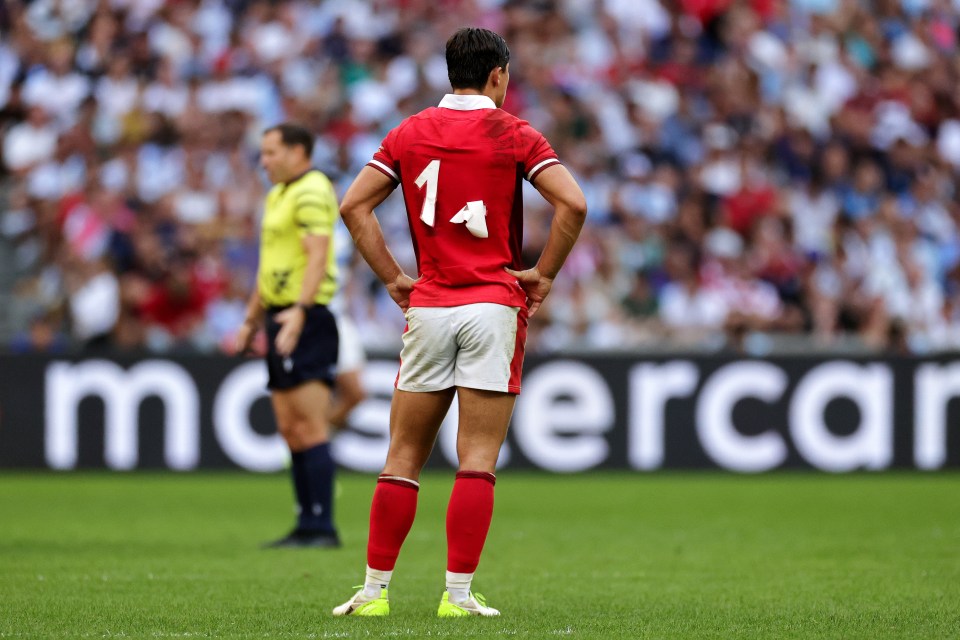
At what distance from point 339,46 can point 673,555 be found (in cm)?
958

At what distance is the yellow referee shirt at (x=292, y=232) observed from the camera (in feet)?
24.4

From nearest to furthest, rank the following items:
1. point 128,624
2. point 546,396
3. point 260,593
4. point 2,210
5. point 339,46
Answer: point 128,624, point 260,593, point 546,396, point 2,210, point 339,46

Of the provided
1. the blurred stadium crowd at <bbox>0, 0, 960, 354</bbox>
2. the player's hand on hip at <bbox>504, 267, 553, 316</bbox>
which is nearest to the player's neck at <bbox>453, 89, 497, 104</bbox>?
the player's hand on hip at <bbox>504, 267, 553, 316</bbox>

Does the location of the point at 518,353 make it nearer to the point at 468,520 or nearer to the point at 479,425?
the point at 479,425

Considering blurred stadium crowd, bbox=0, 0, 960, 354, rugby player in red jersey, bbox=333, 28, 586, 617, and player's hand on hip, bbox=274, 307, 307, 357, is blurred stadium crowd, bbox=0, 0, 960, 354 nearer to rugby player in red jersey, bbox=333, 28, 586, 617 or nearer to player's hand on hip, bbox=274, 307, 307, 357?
player's hand on hip, bbox=274, 307, 307, 357

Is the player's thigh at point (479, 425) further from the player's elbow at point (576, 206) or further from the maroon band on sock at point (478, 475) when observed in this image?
the player's elbow at point (576, 206)

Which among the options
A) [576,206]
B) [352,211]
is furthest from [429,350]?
[576,206]

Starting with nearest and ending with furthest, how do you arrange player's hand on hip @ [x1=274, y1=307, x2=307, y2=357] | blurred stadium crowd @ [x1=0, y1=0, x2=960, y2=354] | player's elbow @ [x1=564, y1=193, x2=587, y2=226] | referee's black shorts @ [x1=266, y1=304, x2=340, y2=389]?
player's elbow @ [x1=564, y1=193, x2=587, y2=226] → player's hand on hip @ [x1=274, y1=307, x2=307, y2=357] → referee's black shorts @ [x1=266, y1=304, x2=340, y2=389] → blurred stadium crowd @ [x1=0, y1=0, x2=960, y2=354]

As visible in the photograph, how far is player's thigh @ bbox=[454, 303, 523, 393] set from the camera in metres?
5.09

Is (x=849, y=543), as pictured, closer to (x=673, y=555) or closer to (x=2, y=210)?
(x=673, y=555)

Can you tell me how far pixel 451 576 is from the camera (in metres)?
5.10

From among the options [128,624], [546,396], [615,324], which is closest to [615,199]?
[615,324]

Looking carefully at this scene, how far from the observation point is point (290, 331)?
727cm

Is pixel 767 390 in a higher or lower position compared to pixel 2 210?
lower
